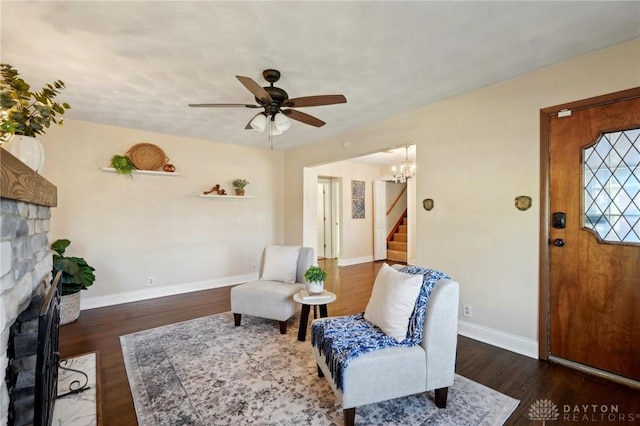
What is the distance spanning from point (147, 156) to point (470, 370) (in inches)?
190

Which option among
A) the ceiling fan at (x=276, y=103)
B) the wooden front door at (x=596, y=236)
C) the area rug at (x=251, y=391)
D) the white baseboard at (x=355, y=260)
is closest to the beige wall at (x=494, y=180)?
the wooden front door at (x=596, y=236)

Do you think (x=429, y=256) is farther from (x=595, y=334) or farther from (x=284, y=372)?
(x=284, y=372)

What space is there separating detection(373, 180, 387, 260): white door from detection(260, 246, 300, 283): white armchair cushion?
4.40 m

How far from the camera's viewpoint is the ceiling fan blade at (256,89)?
1.95 m

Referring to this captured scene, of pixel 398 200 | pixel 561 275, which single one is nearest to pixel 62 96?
pixel 561 275

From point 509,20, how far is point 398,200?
690 cm

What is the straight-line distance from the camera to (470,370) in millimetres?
2344

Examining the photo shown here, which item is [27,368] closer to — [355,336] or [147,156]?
[355,336]

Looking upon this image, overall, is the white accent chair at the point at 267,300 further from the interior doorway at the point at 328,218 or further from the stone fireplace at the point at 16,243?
the interior doorway at the point at 328,218

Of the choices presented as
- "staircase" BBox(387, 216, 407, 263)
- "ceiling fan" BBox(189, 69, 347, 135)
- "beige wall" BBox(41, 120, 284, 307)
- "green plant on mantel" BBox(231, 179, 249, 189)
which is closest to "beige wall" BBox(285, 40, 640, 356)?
"ceiling fan" BBox(189, 69, 347, 135)

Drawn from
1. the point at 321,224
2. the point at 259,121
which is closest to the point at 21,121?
the point at 259,121

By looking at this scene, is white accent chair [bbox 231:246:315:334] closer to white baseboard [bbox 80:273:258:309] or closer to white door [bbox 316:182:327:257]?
white baseboard [bbox 80:273:258:309]

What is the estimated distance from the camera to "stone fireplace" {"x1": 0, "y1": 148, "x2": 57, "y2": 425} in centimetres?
102

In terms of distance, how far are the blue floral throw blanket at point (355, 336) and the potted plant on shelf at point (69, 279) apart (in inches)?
121
